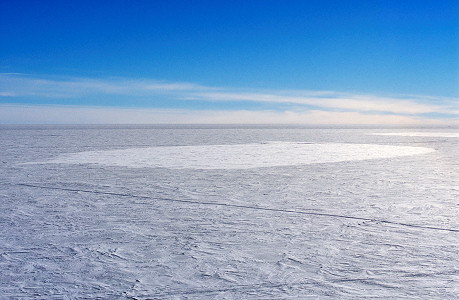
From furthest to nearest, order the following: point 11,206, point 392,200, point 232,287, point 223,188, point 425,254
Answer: point 223,188, point 392,200, point 11,206, point 425,254, point 232,287

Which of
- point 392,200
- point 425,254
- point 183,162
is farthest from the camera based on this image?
point 183,162

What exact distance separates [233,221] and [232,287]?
1.85 meters

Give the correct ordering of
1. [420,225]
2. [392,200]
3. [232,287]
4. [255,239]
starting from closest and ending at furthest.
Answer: [232,287] → [255,239] → [420,225] → [392,200]

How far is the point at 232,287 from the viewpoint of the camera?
2873mm

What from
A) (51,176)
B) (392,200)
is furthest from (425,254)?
(51,176)

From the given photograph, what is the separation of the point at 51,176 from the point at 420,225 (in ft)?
19.0

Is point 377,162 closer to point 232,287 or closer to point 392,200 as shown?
point 392,200

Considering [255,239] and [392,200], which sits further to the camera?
[392,200]

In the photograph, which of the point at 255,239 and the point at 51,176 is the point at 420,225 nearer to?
the point at 255,239

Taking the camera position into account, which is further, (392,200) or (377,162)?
(377,162)

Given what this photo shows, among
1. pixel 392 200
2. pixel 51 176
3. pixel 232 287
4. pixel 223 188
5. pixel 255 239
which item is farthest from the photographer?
pixel 51 176

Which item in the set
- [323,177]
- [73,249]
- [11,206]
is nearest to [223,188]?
[323,177]

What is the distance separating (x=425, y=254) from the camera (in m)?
3.54

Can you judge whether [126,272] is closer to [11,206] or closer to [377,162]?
[11,206]
